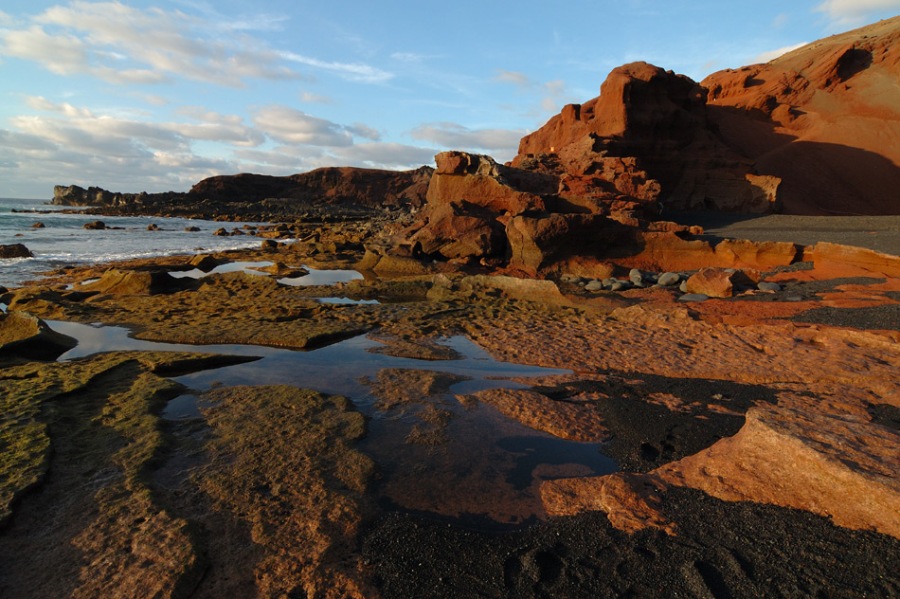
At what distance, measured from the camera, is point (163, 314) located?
8289 mm

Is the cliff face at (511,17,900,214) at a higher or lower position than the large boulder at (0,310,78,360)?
higher

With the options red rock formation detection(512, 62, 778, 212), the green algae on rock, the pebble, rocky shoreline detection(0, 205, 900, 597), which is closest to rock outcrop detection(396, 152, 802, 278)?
the pebble

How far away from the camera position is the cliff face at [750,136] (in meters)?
24.8

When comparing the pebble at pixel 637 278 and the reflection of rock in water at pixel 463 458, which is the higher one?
the pebble at pixel 637 278

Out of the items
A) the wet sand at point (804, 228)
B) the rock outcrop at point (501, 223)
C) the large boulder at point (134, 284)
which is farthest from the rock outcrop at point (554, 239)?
the large boulder at point (134, 284)

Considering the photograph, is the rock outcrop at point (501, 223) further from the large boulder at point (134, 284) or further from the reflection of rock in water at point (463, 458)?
the reflection of rock in water at point (463, 458)

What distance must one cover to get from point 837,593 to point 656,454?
5.21ft

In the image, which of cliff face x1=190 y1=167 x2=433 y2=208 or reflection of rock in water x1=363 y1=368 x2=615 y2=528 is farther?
cliff face x1=190 y1=167 x2=433 y2=208

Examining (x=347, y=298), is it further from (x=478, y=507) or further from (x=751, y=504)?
(x=751, y=504)

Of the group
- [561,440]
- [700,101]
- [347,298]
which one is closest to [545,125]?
[700,101]

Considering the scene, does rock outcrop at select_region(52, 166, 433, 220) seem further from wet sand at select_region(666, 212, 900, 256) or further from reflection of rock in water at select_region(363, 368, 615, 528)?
A: reflection of rock in water at select_region(363, 368, 615, 528)

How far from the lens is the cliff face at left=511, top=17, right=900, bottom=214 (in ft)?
81.5

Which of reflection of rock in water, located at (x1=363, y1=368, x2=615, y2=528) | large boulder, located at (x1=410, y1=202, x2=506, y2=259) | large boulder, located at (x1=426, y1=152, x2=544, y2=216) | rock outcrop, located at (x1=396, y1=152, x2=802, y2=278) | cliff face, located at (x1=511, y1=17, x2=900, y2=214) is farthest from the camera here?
cliff face, located at (x1=511, y1=17, x2=900, y2=214)

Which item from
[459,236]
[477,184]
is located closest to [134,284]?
[459,236]
